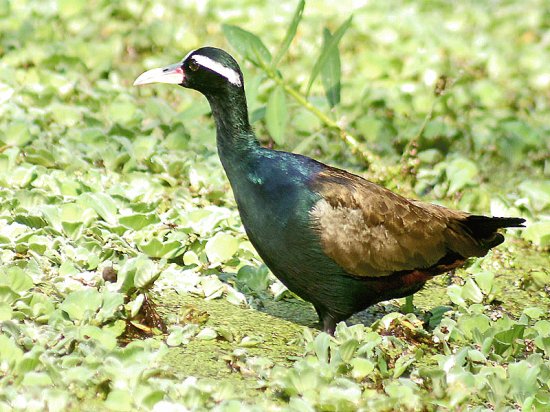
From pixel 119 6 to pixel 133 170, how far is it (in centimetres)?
318

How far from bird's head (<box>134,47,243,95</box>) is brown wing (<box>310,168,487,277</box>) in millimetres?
697

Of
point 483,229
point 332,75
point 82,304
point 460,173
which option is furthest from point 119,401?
point 460,173

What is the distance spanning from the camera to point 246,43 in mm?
6734

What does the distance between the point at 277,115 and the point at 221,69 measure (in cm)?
148

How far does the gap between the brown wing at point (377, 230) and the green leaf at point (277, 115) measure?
4.53ft

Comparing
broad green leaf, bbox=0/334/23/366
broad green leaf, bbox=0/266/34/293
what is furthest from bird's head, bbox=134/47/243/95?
broad green leaf, bbox=0/334/23/366

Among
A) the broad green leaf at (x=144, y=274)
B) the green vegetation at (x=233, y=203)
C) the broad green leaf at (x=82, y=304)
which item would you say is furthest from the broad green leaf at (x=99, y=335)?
the broad green leaf at (x=144, y=274)

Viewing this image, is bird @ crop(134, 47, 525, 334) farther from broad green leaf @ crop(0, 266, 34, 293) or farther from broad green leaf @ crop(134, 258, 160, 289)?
broad green leaf @ crop(0, 266, 34, 293)

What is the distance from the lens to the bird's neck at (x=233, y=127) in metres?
5.43

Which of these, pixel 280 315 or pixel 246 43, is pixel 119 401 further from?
pixel 246 43

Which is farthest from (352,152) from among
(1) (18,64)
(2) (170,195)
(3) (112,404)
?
(3) (112,404)

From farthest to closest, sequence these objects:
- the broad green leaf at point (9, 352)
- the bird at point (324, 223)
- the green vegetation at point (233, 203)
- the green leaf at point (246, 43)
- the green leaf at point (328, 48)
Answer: the green leaf at point (246, 43) → the green leaf at point (328, 48) → the bird at point (324, 223) → the green vegetation at point (233, 203) → the broad green leaf at point (9, 352)

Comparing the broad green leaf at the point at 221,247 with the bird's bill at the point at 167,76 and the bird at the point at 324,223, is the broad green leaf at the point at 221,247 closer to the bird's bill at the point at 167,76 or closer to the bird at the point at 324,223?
the bird at the point at 324,223

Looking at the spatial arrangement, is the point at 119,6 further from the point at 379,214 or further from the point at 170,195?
the point at 379,214
